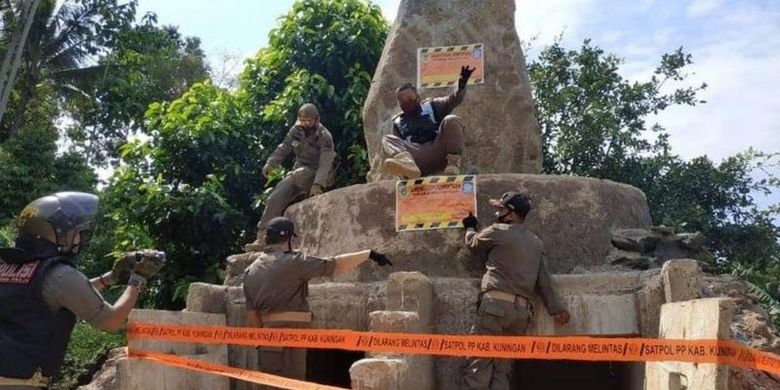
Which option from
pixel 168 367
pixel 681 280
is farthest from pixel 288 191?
pixel 681 280

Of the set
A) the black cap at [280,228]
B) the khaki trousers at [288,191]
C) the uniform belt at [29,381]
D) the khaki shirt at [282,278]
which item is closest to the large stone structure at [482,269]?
the khaki trousers at [288,191]

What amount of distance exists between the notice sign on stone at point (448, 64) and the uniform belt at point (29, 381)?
5.73 metres

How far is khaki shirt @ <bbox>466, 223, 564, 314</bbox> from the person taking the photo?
19.7 ft

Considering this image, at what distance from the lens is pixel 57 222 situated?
162 inches

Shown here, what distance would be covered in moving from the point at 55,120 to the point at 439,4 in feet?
54.3

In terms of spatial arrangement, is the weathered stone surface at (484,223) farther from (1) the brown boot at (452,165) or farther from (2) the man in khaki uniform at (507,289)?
(2) the man in khaki uniform at (507,289)

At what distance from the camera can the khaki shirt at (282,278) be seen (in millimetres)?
6242

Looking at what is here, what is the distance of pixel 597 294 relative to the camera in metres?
6.30

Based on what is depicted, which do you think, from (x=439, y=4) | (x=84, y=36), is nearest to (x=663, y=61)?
(x=439, y=4)

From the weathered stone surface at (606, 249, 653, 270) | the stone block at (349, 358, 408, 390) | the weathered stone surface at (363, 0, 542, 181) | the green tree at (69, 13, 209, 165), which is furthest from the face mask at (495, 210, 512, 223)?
the green tree at (69, 13, 209, 165)

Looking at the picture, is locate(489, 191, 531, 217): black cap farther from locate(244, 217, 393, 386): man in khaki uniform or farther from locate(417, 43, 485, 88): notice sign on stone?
locate(417, 43, 485, 88): notice sign on stone

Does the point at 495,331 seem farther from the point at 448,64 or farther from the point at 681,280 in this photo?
the point at 448,64

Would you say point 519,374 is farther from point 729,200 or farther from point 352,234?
point 729,200

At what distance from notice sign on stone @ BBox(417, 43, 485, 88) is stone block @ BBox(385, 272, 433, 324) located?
3.25 metres
